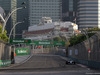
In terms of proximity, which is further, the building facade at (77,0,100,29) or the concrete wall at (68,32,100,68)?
the building facade at (77,0,100,29)

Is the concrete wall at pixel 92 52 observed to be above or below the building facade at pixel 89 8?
below

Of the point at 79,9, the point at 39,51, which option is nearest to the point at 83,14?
the point at 79,9

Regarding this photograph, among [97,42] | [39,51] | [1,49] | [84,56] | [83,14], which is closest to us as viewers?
[97,42]

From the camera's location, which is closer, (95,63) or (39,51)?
(95,63)

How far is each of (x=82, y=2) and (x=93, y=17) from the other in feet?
47.0

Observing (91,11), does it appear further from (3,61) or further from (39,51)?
(3,61)

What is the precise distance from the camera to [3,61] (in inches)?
1885

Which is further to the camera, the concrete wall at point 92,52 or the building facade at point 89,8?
the building facade at point 89,8

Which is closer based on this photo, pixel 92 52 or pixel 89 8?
pixel 92 52

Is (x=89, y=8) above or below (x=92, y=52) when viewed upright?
above

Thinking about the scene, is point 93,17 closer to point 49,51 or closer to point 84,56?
point 49,51

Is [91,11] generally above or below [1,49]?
above

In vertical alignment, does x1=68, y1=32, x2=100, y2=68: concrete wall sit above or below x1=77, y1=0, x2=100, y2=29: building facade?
below

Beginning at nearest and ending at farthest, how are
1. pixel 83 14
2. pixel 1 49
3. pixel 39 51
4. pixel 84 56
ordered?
pixel 1 49 < pixel 84 56 < pixel 39 51 < pixel 83 14
